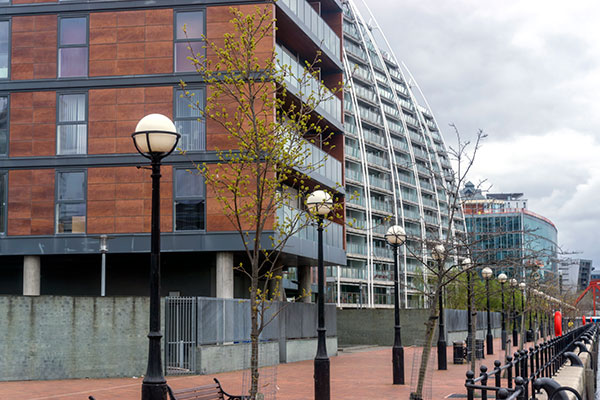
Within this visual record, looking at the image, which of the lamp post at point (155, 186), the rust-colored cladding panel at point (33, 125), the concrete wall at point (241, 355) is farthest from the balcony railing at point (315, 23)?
the lamp post at point (155, 186)

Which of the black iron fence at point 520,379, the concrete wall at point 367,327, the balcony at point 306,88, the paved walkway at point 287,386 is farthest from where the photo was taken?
the concrete wall at point 367,327

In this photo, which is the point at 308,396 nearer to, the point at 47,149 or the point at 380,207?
the point at 47,149


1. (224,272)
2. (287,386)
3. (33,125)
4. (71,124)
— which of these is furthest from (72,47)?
(287,386)

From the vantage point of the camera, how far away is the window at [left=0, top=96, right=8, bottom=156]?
2822cm

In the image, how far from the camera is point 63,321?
70.6 feet

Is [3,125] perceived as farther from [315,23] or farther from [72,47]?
[315,23]

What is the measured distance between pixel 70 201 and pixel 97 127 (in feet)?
9.41

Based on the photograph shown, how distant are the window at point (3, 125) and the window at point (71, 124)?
193 centimetres

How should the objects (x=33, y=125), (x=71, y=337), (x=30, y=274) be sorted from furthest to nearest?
(x=30, y=274), (x=33, y=125), (x=71, y=337)

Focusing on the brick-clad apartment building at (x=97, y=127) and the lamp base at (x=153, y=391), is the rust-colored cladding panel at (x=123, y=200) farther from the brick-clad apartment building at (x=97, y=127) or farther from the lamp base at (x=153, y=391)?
the lamp base at (x=153, y=391)

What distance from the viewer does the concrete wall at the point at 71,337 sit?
69.2 feet

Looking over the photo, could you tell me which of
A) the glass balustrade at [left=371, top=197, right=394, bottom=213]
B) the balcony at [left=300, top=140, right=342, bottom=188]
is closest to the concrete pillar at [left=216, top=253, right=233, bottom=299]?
the balcony at [left=300, top=140, right=342, bottom=188]

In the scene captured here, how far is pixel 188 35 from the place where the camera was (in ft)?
91.1

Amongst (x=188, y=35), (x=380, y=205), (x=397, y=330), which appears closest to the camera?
(x=397, y=330)
